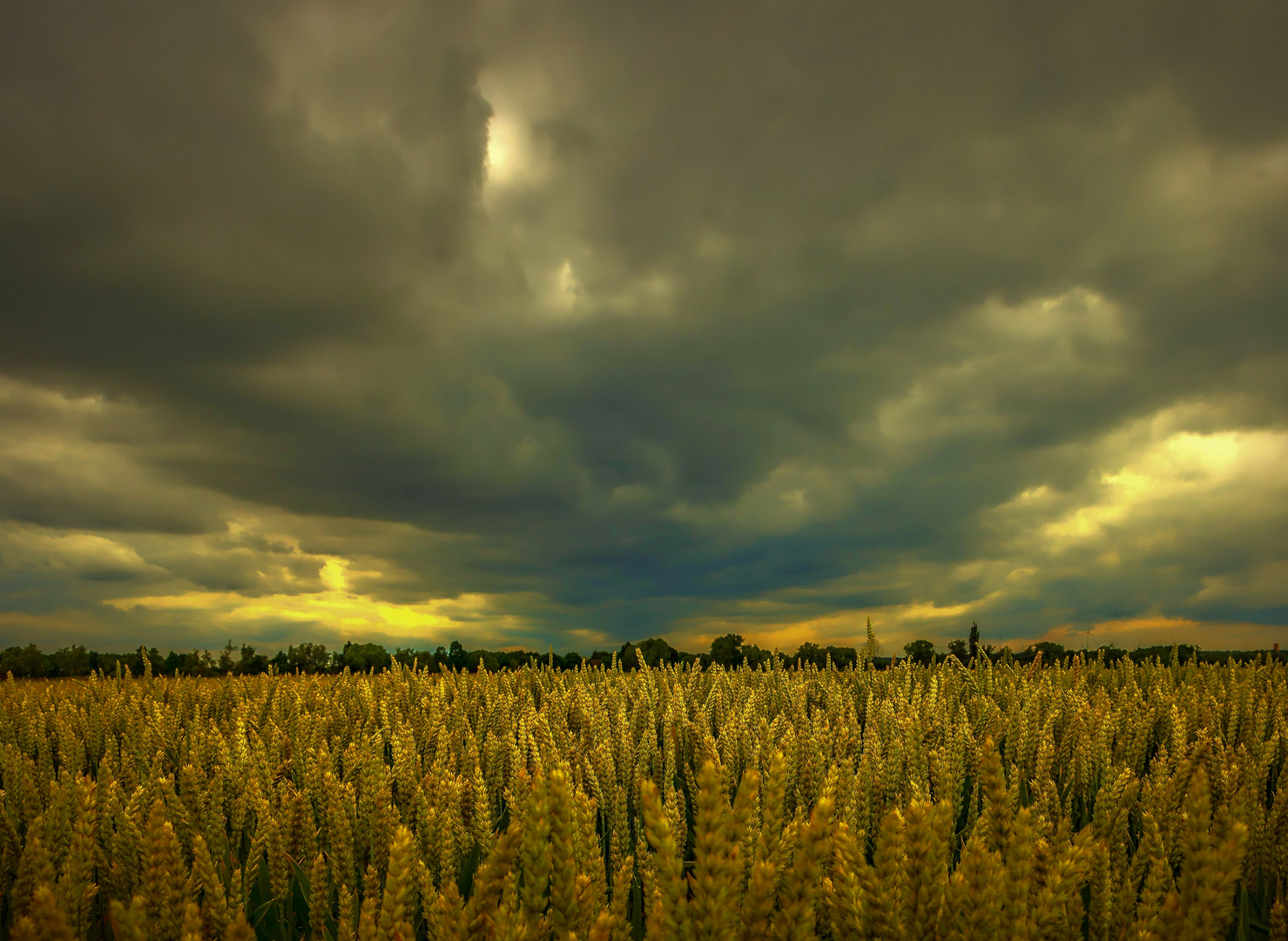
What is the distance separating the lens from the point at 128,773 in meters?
4.25

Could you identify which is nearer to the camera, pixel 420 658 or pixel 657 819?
pixel 657 819

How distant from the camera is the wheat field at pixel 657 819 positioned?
4.81 feet

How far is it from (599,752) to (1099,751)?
273 centimetres

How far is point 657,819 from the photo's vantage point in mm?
1315

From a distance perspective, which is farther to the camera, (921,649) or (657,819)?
(921,649)

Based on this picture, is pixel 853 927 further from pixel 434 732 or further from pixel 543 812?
pixel 434 732

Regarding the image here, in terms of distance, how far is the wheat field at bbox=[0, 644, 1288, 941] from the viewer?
1465 millimetres

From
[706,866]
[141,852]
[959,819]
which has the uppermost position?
[706,866]

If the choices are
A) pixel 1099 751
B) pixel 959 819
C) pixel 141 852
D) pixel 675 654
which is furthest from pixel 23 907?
pixel 675 654

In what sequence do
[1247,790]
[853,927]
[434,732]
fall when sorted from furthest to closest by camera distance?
[434,732], [1247,790], [853,927]

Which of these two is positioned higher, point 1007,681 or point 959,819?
point 1007,681

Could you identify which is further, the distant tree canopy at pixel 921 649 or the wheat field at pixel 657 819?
the distant tree canopy at pixel 921 649

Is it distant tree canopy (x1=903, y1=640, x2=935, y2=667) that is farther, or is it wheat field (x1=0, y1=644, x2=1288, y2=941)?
distant tree canopy (x1=903, y1=640, x2=935, y2=667)

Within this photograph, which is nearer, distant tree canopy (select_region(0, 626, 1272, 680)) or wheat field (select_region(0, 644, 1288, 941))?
wheat field (select_region(0, 644, 1288, 941))
